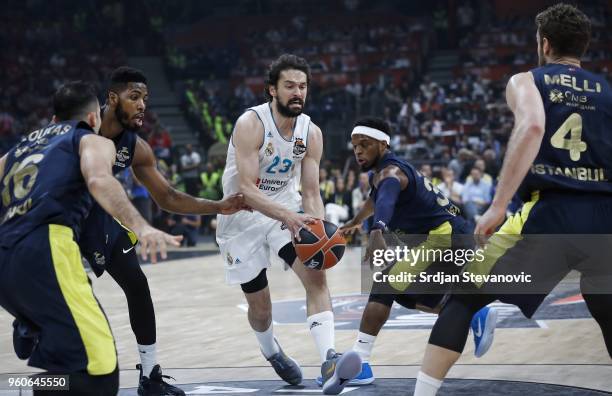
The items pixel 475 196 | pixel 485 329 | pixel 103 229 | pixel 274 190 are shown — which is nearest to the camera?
pixel 485 329

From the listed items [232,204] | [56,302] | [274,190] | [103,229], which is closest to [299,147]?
[274,190]

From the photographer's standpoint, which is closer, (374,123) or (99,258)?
(99,258)

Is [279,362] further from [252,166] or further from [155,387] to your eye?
[252,166]

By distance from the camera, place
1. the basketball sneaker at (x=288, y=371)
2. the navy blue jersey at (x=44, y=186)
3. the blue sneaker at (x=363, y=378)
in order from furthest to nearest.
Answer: the basketball sneaker at (x=288, y=371), the blue sneaker at (x=363, y=378), the navy blue jersey at (x=44, y=186)

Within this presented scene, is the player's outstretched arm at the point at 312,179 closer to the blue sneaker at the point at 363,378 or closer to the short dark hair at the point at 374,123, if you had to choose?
the short dark hair at the point at 374,123

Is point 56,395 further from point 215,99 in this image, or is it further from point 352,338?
point 215,99

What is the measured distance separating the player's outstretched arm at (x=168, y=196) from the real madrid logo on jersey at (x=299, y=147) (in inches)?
21.1

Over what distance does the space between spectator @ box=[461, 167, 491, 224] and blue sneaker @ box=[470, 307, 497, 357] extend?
1163 cm

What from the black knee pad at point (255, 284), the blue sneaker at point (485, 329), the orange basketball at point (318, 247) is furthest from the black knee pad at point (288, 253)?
the blue sneaker at point (485, 329)

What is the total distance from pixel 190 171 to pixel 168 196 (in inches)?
652

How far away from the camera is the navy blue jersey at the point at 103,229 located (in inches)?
211

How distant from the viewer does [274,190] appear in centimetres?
611

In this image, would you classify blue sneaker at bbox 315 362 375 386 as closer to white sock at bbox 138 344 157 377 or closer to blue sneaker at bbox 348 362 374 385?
blue sneaker at bbox 348 362 374 385

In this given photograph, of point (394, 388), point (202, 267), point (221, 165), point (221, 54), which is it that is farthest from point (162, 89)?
point (394, 388)
